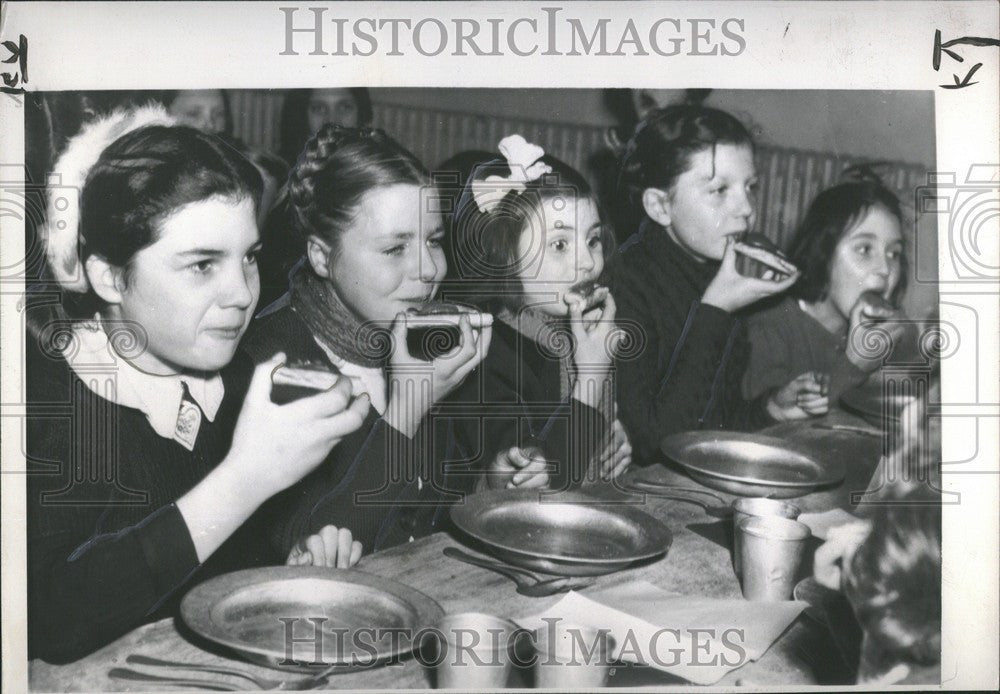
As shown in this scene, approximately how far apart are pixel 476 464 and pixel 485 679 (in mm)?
469

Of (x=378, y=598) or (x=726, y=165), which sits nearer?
(x=378, y=598)

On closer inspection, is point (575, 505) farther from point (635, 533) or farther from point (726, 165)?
point (726, 165)

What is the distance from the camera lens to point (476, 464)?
2480 millimetres

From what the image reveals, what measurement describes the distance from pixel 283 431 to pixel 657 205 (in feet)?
3.27

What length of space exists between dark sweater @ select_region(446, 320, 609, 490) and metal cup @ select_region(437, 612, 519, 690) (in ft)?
1.12

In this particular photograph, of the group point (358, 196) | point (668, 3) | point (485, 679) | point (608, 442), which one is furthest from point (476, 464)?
point (668, 3)

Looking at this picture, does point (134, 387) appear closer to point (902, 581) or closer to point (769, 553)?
point (769, 553)

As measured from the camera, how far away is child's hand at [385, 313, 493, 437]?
246cm

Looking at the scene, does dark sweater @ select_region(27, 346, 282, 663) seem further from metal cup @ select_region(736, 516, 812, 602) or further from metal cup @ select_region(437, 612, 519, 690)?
metal cup @ select_region(736, 516, 812, 602)

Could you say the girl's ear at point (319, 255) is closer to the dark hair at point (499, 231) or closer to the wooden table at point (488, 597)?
the dark hair at point (499, 231)

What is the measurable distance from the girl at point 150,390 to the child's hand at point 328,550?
0.22 ft

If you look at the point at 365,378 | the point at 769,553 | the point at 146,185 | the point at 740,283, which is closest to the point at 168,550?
the point at 365,378

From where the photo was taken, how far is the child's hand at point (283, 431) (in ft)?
7.86

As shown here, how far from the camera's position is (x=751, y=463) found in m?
2.57
